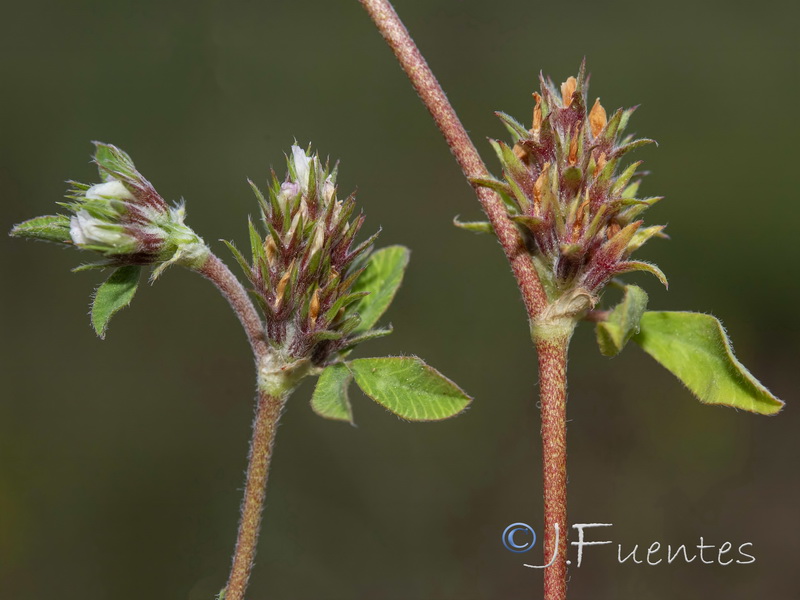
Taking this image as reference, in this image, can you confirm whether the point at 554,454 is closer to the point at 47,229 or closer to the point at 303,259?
the point at 303,259

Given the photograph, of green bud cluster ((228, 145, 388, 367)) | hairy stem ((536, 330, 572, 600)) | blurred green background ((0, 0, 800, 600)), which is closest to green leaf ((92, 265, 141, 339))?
green bud cluster ((228, 145, 388, 367))

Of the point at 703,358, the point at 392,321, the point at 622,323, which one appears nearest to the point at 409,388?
the point at 622,323

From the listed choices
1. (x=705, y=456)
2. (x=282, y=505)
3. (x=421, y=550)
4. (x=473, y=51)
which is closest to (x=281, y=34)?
(x=473, y=51)

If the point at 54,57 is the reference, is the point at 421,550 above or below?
below

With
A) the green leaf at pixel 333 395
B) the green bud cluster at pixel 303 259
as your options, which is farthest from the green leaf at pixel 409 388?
the green bud cluster at pixel 303 259

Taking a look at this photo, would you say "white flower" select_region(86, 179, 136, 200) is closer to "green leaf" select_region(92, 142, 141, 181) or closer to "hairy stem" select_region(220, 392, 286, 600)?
"green leaf" select_region(92, 142, 141, 181)

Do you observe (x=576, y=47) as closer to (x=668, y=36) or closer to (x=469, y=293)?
(x=668, y=36)

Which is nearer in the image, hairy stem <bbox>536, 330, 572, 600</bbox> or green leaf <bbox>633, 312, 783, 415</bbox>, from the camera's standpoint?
hairy stem <bbox>536, 330, 572, 600</bbox>
